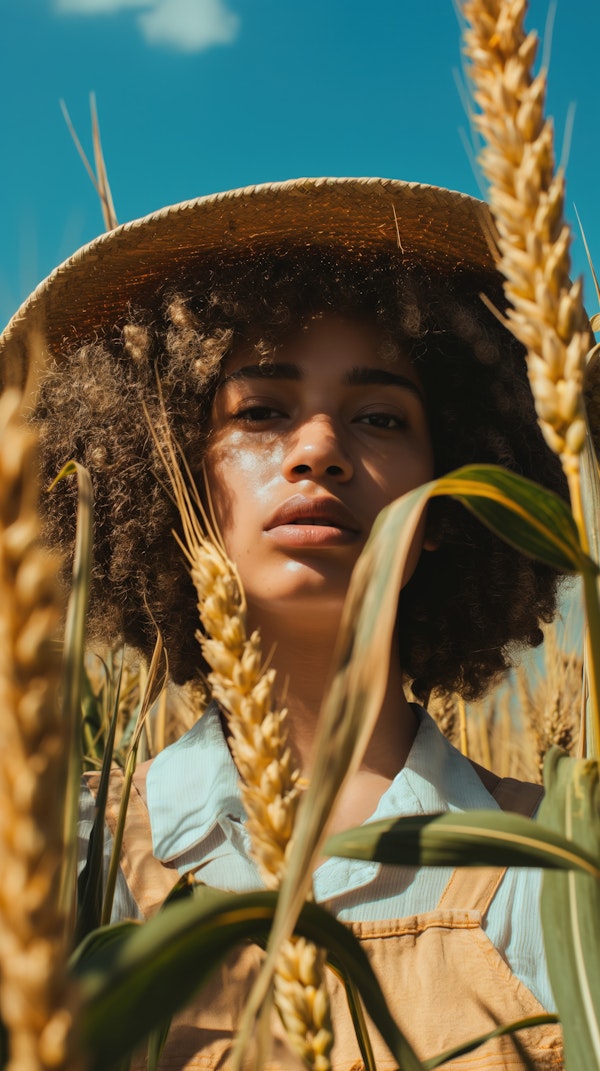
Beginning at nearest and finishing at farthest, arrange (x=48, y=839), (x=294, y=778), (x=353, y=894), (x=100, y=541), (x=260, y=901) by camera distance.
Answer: (x=48, y=839), (x=260, y=901), (x=294, y=778), (x=353, y=894), (x=100, y=541)

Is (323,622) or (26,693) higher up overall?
(323,622)

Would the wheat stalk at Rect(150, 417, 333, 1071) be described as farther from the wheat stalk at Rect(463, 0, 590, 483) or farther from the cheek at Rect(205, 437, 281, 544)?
the cheek at Rect(205, 437, 281, 544)

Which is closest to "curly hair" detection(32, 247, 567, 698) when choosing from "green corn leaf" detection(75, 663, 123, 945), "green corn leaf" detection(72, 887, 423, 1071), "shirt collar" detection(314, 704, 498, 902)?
"shirt collar" detection(314, 704, 498, 902)

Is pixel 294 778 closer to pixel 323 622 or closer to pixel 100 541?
pixel 323 622

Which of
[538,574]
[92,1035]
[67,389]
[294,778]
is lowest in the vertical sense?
[92,1035]

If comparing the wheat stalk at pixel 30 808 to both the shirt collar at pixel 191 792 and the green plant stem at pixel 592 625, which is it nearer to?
the green plant stem at pixel 592 625

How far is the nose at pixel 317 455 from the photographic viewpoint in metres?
1.39

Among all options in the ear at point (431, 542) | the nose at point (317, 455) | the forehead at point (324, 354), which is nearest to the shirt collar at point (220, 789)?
the ear at point (431, 542)

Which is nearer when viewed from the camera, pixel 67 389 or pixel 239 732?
pixel 239 732

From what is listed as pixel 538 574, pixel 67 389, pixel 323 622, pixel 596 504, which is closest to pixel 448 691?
pixel 538 574

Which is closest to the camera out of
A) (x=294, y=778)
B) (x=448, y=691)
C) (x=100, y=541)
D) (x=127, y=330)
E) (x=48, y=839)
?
(x=48, y=839)

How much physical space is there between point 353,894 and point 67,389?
0.97 metres

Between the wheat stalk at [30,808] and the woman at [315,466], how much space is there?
95cm

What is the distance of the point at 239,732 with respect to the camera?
583 mm
